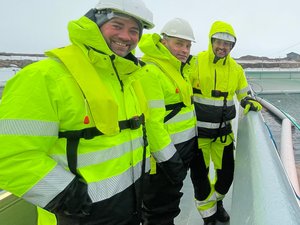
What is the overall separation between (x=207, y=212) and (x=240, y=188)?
147 centimetres

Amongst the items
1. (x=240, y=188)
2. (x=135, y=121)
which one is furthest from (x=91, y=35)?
(x=240, y=188)

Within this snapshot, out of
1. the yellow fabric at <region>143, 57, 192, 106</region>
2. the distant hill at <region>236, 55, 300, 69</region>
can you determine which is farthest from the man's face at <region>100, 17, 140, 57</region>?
the distant hill at <region>236, 55, 300, 69</region>

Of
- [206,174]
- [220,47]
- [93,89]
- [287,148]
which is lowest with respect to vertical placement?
[287,148]

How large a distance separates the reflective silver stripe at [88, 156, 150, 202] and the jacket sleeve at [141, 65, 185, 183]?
43 cm

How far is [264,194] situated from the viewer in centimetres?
Result: 92

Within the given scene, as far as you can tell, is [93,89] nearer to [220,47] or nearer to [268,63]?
[220,47]

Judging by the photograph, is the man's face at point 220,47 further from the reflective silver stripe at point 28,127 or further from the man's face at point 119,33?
the reflective silver stripe at point 28,127

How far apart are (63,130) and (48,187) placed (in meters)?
0.23

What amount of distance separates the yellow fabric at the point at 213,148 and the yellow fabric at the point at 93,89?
151 centimetres

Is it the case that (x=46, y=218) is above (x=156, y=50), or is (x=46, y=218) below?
below

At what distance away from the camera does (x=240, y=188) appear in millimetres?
1187

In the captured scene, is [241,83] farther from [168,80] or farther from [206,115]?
[168,80]

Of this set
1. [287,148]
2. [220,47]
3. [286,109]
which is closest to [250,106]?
[220,47]

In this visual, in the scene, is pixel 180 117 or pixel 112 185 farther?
pixel 180 117
